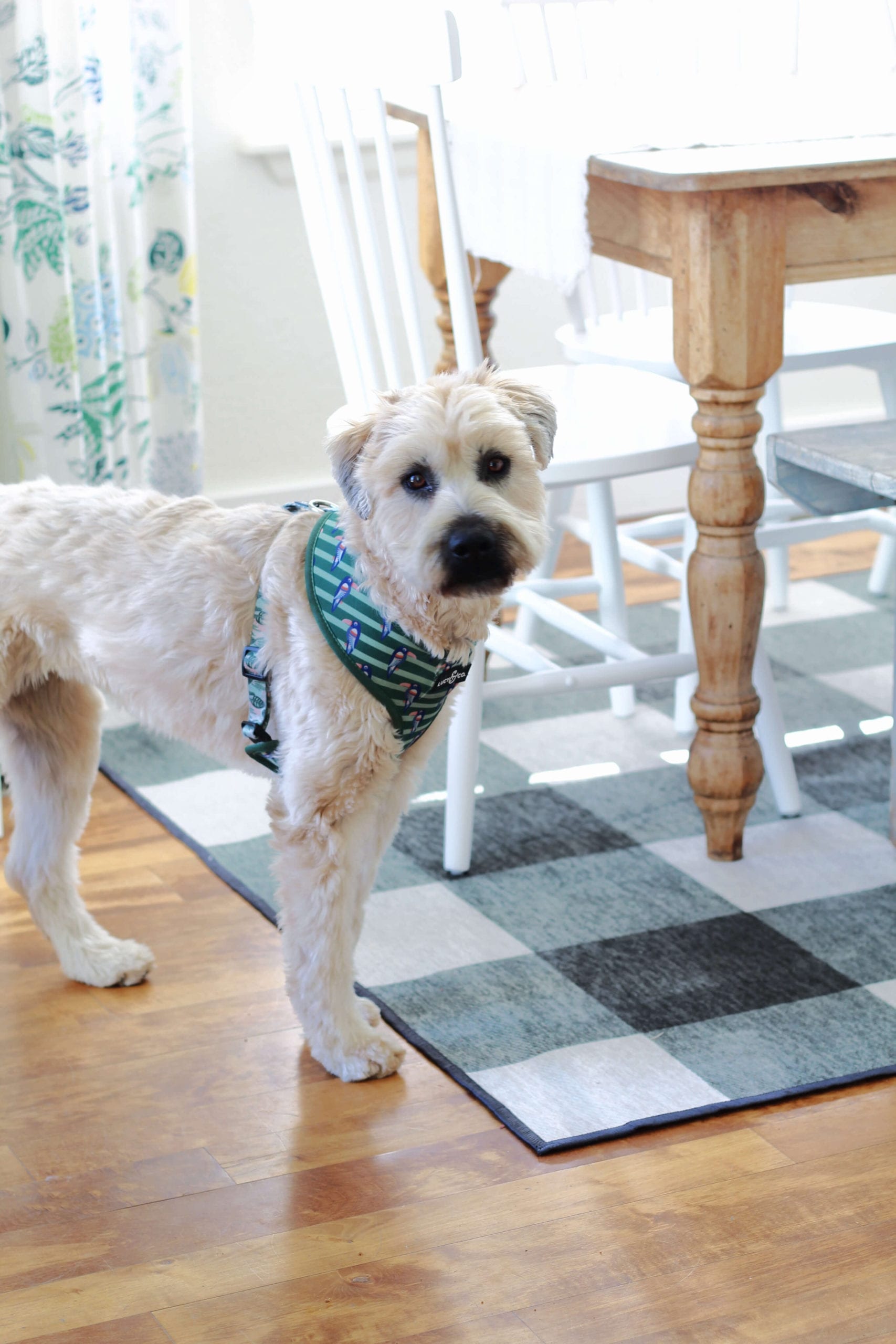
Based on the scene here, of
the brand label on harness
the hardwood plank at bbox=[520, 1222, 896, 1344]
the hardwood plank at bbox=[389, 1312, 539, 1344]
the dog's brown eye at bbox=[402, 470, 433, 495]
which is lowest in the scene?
the hardwood plank at bbox=[520, 1222, 896, 1344]

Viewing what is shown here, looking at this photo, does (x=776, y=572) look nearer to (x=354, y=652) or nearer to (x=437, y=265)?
(x=437, y=265)

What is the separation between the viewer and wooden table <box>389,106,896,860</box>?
1.81 meters

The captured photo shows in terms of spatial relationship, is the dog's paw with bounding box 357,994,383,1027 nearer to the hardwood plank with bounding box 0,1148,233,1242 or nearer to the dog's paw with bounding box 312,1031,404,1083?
the dog's paw with bounding box 312,1031,404,1083

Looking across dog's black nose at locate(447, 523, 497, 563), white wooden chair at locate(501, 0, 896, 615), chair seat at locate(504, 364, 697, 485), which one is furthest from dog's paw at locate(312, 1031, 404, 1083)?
white wooden chair at locate(501, 0, 896, 615)

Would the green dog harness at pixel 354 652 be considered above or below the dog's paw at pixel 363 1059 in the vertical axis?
above

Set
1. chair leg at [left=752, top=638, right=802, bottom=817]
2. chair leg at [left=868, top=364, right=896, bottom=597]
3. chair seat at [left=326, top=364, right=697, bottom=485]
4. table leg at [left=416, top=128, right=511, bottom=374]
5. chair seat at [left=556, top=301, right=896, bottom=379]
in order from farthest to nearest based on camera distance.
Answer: chair leg at [left=868, top=364, right=896, bottom=597] → table leg at [left=416, top=128, right=511, bottom=374] → chair seat at [left=556, top=301, right=896, bottom=379] → chair leg at [left=752, top=638, right=802, bottom=817] → chair seat at [left=326, top=364, right=697, bottom=485]

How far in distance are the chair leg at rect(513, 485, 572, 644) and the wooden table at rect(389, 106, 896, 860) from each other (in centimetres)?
67

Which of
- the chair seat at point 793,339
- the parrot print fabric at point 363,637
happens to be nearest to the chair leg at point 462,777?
the parrot print fabric at point 363,637

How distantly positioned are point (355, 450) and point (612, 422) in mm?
822

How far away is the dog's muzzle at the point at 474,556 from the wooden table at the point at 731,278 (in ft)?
2.02

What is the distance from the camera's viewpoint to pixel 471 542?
1.37 meters

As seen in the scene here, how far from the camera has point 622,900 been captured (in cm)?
205

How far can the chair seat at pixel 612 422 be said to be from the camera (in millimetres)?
1994

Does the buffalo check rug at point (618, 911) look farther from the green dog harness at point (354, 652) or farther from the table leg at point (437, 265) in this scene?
the table leg at point (437, 265)
